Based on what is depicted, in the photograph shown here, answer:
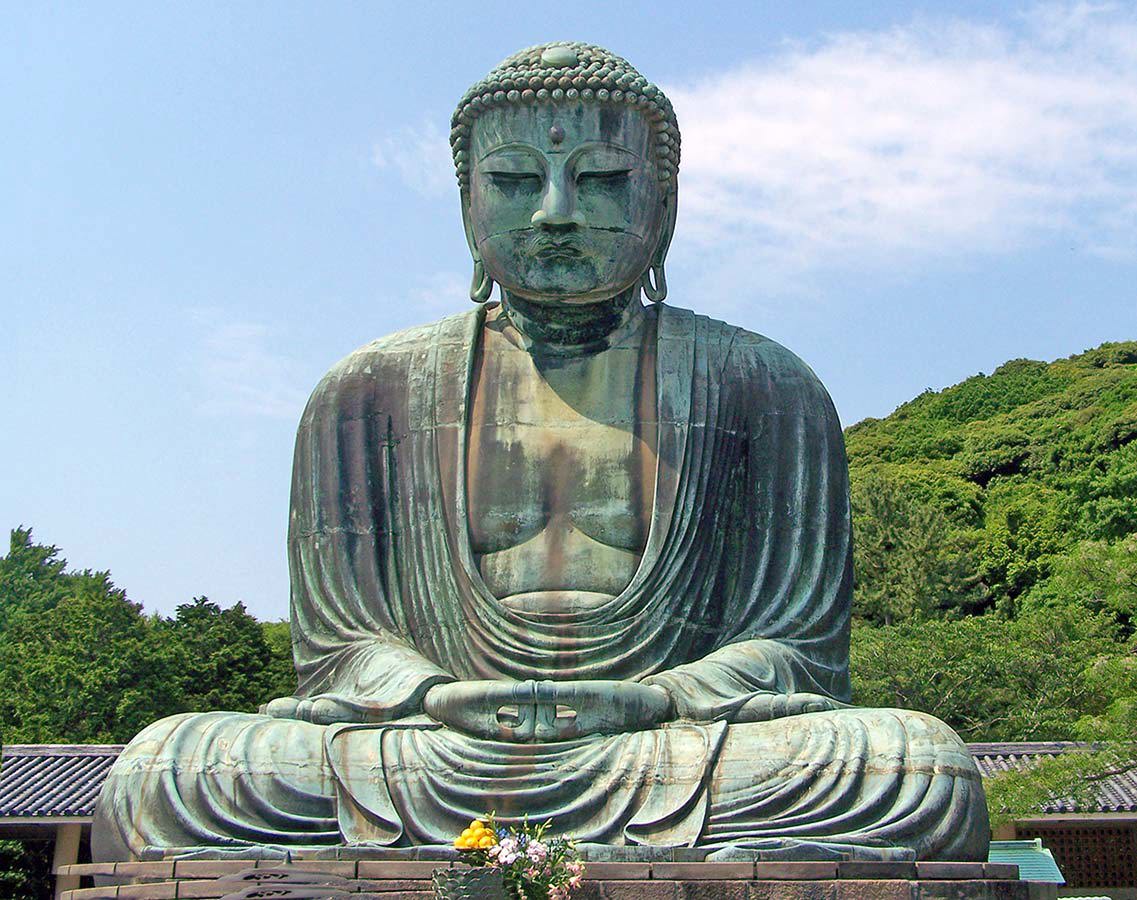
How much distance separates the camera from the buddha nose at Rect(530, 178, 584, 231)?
806 centimetres

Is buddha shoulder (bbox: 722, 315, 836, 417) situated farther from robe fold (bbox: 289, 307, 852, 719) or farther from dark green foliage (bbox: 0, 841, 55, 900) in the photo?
dark green foliage (bbox: 0, 841, 55, 900)

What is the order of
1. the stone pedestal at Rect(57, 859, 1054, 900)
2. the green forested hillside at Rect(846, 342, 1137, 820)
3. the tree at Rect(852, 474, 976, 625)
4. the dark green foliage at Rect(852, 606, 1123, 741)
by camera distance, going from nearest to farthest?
the stone pedestal at Rect(57, 859, 1054, 900) < the green forested hillside at Rect(846, 342, 1137, 820) < the dark green foliage at Rect(852, 606, 1123, 741) < the tree at Rect(852, 474, 976, 625)

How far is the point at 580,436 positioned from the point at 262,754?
90.5 inches

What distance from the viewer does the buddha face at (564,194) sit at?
8188mm

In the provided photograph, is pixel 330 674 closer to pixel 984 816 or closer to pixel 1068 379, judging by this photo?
pixel 984 816

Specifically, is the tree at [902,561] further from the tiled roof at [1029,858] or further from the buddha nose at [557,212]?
the buddha nose at [557,212]

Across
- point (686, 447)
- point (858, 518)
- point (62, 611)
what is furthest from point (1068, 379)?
point (686, 447)

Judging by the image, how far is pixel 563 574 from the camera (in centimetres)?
794

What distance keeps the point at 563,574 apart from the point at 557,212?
168cm

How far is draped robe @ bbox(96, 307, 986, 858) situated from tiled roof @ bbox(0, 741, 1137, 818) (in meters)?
12.8

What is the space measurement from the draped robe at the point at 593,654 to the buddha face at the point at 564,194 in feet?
1.70

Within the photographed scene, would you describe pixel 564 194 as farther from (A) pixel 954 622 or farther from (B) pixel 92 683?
(A) pixel 954 622

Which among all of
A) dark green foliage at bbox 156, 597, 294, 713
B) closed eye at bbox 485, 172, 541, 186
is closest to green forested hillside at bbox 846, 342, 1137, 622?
dark green foliage at bbox 156, 597, 294, 713

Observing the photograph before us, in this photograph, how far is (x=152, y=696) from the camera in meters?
26.8
